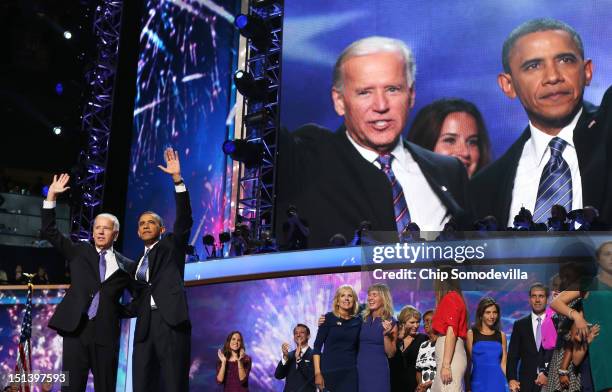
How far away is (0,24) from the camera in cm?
1580

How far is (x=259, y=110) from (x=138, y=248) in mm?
3042

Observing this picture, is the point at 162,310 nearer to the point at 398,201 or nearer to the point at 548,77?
the point at 398,201

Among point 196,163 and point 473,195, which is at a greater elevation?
point 196,163

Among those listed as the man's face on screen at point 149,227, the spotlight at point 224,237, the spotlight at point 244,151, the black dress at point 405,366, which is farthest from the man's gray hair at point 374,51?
the man's face on screen at point 149,227

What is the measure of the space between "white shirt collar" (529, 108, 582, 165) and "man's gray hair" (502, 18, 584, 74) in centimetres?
76

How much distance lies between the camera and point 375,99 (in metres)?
9.77

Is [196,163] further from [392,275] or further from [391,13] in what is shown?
[392,275]

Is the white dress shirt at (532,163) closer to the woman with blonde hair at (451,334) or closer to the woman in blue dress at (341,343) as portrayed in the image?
the woman in blue dress at (341,343)

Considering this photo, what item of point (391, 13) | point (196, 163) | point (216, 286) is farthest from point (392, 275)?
point (196, 163)

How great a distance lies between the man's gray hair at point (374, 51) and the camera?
958 cm

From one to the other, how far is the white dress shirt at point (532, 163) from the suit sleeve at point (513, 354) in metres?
3.59

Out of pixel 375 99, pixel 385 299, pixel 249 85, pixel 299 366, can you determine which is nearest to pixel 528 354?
pixel 385 299

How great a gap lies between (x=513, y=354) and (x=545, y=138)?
4.15 meters

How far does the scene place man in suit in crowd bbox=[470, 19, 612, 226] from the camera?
338 inches
